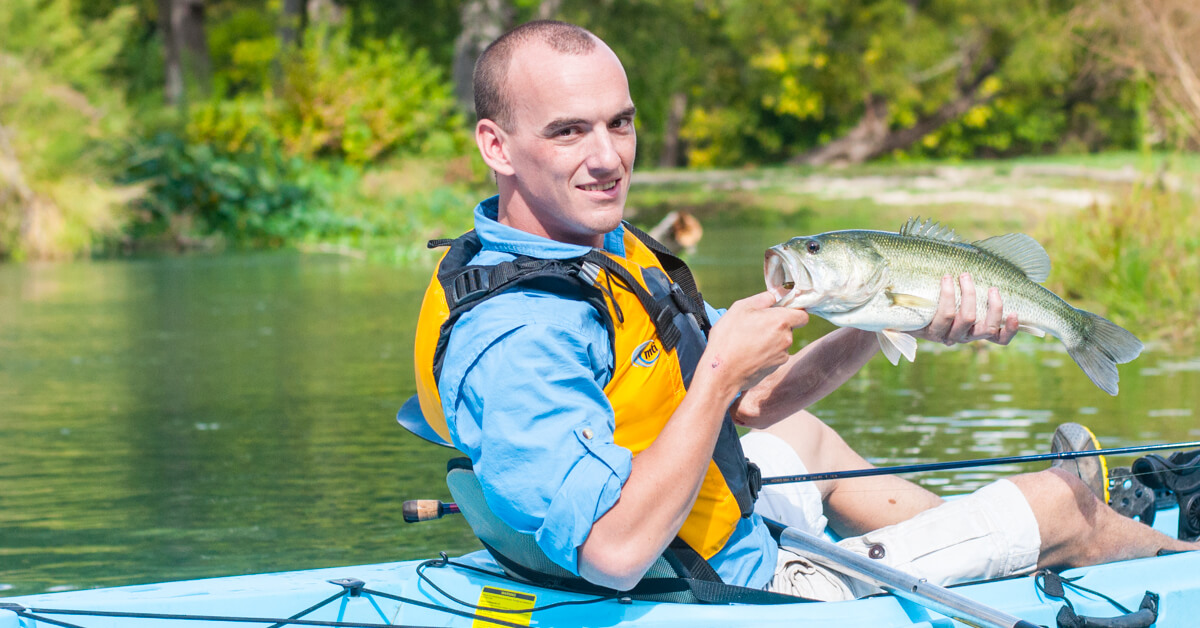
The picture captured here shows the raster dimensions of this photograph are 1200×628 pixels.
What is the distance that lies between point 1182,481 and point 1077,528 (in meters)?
0.80

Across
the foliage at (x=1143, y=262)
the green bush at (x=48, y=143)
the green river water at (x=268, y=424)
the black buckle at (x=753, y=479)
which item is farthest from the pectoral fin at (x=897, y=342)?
the green bush at (x=48, y=143)

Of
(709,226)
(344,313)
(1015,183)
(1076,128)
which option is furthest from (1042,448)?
(1076,128)

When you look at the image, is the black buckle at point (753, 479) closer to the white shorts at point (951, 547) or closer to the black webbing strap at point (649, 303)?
the white shorts at point (951, 547)

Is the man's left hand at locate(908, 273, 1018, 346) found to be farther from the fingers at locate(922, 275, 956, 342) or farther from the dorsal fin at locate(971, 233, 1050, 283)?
the dorsal fin at locate(971, 233, 1050, 283)

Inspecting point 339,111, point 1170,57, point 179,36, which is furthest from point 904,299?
point 179,36

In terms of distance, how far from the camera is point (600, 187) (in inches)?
119

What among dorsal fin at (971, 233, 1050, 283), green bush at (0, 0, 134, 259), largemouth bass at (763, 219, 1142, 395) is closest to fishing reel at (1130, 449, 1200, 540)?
largemouth bass at (763, 219, 1142, 395)

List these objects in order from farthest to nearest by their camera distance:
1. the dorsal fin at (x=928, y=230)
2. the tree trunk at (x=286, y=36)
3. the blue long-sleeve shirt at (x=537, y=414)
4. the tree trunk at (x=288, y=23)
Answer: the tree trunk at (x=288, y=23) → the tree trunk at (x=286, y=36) → the dorsal fin at (x=928, y=230) → the blue long-sleeve shirt at (x=537, y=414)

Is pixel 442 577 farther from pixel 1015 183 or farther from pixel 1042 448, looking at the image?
pixel 1015 183

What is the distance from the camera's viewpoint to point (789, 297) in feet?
9.62

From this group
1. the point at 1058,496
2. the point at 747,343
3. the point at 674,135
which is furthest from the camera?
the point at 674,135

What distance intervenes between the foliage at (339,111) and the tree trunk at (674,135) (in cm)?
1598

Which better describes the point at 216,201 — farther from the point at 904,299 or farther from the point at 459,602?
the point at 904,299

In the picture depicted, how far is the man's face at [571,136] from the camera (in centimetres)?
293
